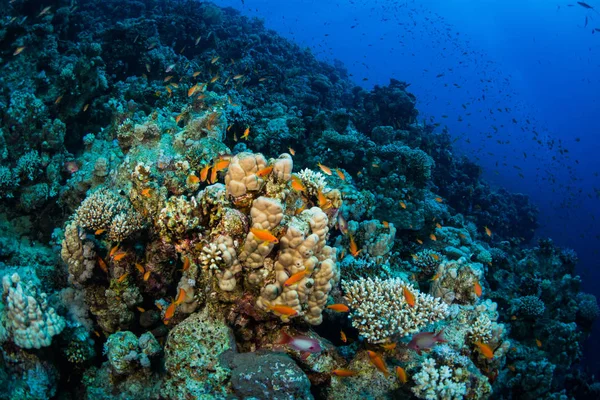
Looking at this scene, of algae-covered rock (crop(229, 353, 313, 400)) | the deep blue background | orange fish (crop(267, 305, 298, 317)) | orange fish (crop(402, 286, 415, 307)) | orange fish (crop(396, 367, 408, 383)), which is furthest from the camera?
the deep blue background

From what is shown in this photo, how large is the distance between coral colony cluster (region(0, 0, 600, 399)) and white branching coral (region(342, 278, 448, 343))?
26 millimetres

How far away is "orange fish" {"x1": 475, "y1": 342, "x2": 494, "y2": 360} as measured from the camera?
13.5ft

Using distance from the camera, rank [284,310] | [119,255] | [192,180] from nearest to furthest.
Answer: [284,310] → [119,255] → [192,180]

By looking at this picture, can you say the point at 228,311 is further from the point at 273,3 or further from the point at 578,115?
the point at 273,3

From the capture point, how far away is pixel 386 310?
4.00 meters

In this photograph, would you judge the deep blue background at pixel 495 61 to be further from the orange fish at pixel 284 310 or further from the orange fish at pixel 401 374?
the orange fish at pixel 284 310

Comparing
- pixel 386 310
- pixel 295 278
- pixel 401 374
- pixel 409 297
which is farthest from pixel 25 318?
pixel 409 297

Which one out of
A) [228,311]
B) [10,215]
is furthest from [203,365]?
[10,215]

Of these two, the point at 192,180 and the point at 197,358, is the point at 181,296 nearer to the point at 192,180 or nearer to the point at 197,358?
the point at 197,358

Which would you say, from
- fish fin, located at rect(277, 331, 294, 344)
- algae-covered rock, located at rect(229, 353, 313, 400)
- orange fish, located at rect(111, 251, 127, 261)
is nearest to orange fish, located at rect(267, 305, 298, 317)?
fish fin, located at rect(277, 331, 294, 344)

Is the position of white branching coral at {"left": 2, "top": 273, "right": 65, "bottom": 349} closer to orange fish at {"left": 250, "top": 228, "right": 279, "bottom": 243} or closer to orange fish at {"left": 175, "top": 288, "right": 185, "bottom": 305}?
orange fish at {"left": 175, "top": 288, "right": 185, "bottom": 305}

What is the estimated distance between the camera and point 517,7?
150 meters

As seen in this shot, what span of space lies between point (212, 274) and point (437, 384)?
2801mm

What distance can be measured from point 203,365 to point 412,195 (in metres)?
8.53
